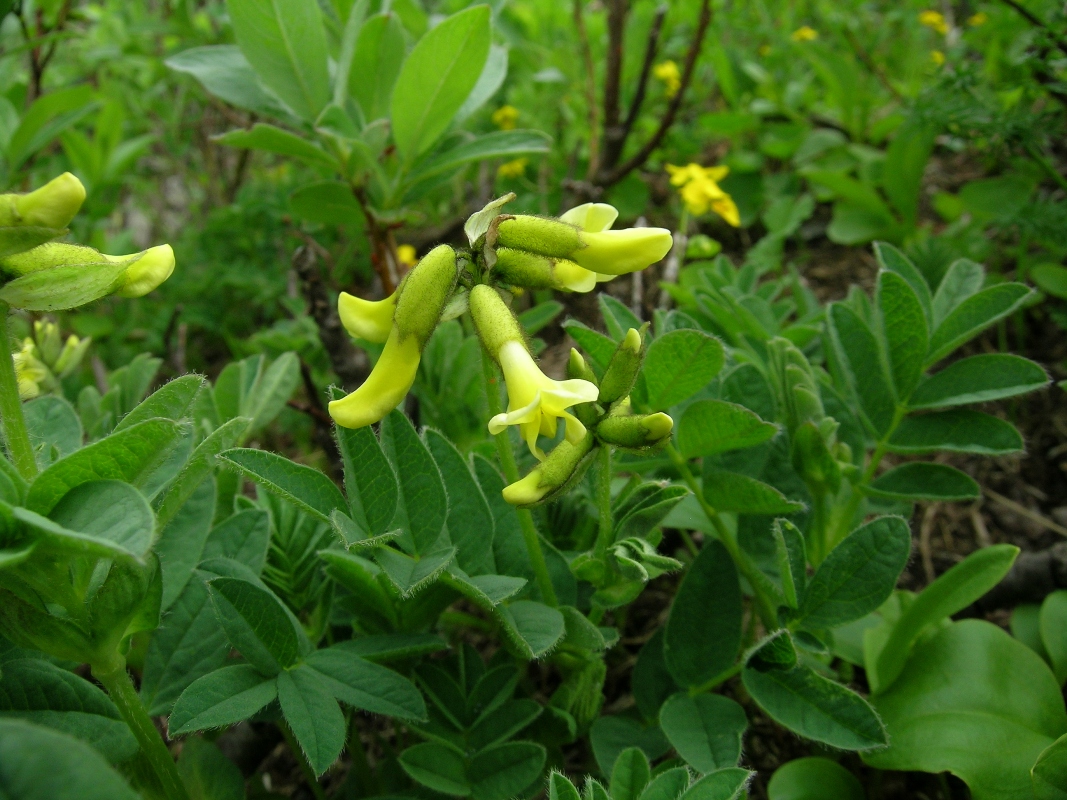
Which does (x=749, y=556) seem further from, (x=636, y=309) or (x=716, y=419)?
(x=636, y=309)

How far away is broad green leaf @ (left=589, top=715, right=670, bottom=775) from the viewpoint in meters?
1.26

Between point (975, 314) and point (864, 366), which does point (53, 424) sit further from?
point (975, 314)

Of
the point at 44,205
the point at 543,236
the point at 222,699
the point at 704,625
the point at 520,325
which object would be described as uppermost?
the point at 44,205

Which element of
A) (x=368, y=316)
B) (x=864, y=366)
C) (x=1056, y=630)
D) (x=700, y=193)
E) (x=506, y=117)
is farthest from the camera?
(x=506, y=117)

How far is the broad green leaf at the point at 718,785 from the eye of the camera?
3.21ft

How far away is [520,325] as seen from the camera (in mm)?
1056

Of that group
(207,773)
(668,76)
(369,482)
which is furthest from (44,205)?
(668,76)

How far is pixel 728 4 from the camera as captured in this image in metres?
4.91

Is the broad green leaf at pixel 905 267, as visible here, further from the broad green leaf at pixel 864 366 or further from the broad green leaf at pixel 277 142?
the broad green leaf at pixel 277 142

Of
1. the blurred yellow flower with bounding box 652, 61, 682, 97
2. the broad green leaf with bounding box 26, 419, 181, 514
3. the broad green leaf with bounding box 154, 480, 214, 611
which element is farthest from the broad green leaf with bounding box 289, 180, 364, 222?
the blurred yellow flower with bounding box 652, 61, 682, 97

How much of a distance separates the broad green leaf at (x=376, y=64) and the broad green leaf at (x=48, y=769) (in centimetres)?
156

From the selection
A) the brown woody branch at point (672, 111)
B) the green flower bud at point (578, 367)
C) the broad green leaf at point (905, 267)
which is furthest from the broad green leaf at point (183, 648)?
the brown woody branch at point (672, 111)

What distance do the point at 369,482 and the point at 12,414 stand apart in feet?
1.46

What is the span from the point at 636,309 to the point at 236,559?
4.68 ft
